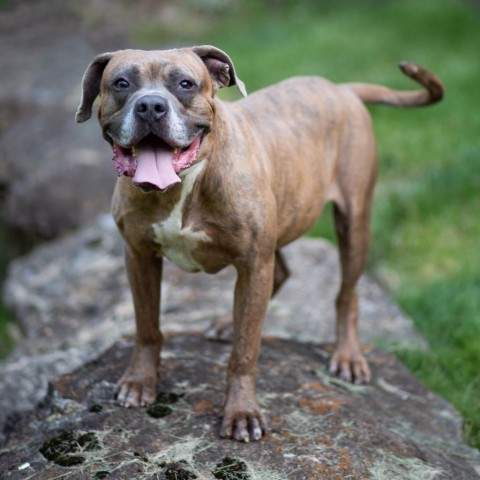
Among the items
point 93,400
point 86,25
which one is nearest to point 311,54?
point 86,25

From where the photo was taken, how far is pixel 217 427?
3588 mm

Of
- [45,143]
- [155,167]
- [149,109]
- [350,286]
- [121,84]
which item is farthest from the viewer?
[45,143]

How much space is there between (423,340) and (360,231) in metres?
0.99

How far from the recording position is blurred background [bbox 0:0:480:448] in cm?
573

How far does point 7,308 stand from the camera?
602cm

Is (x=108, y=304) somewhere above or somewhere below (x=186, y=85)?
below

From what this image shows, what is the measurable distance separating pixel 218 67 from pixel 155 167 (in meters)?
0.66

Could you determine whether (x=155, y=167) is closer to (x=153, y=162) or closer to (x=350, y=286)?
(x=153, y=162)

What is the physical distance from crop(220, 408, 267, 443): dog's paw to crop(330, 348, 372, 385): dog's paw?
91 cm

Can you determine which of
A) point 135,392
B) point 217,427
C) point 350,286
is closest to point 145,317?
point 135,392

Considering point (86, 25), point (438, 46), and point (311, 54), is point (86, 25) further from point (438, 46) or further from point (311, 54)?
point (438, 46)

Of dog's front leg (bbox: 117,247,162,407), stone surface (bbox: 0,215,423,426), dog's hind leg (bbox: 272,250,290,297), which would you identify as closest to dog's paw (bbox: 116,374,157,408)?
dog's front leg (bbox: 117,247,162,407)

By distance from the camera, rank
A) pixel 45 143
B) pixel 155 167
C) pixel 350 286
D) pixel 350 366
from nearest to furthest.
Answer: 1. pixel 155 167
2. pixel 350 366
3. pixel 350 286
4. pixel 45 143

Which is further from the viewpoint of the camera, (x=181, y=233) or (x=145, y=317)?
(x=145, y=317)
